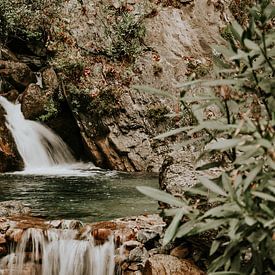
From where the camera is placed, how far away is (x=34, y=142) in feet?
46.5

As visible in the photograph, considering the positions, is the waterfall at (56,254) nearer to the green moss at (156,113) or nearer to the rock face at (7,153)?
the rock face at (7,153)

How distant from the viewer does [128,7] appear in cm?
1611

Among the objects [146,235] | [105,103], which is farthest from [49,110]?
[146,235]

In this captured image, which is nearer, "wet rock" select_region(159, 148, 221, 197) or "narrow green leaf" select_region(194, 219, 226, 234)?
"narrow green leaf" select_region(194, 219, 226, 234)

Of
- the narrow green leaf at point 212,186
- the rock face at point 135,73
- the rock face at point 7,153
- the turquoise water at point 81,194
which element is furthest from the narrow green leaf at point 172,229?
the rock face at point 135,73

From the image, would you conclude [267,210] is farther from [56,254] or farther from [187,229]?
[56,254]

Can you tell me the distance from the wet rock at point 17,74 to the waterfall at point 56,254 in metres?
9.71

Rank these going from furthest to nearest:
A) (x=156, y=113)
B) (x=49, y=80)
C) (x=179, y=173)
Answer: (x=49, y=80)
(x=156, y=113)
(x=179, y=173)

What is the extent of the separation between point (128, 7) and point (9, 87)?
4.69 meters

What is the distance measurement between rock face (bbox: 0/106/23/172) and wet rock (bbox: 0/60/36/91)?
2043 mm

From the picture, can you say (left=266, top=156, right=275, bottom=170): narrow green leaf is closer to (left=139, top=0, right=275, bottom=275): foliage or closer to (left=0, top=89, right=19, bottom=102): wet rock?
(left=139, top=0, right=275, bottom=275): foliage

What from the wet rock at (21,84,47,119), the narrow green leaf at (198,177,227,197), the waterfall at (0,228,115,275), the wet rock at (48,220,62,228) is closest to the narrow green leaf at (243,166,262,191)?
the narrow green leaf at (198,177,227,197)

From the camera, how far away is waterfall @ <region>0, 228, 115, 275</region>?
6.43 m

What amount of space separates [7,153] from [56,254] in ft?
23.3
